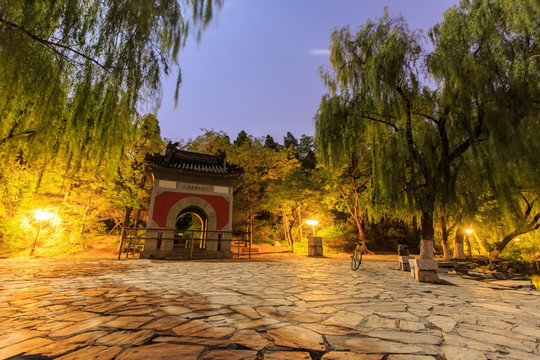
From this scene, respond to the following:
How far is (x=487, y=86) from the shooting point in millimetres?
5789

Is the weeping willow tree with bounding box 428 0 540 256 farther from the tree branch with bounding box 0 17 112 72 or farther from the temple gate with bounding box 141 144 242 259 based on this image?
the temple gate with bounding box 141 144 242 259

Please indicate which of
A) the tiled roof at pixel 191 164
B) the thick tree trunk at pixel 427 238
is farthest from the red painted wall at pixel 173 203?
the thick tree trunk at pixel 427 238

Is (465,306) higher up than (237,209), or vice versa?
(237,209)

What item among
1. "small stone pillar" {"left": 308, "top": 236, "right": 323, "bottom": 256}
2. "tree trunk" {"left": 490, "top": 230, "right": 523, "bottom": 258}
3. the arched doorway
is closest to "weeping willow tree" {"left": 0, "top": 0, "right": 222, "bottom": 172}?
the arched doorway

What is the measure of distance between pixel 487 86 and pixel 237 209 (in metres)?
18.0

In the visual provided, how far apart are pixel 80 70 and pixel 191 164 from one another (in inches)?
447

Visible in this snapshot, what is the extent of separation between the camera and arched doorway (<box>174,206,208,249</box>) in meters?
13.9

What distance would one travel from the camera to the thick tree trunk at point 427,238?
6.25 metres

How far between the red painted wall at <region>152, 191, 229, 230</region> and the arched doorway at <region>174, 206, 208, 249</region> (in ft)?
2.46

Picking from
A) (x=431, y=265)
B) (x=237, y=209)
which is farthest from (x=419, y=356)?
(x=237, y=209)

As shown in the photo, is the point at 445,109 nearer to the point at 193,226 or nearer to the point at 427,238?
Answer: the point at 427,238

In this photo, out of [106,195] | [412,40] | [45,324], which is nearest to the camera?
[45,324]

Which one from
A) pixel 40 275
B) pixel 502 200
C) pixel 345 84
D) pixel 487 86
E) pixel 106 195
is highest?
pixel 345 84

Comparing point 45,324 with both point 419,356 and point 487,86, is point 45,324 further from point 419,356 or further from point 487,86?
point 487,86
